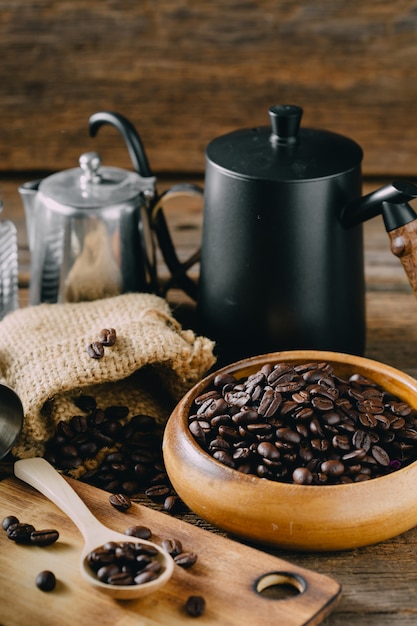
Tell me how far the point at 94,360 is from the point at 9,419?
0.14 meters

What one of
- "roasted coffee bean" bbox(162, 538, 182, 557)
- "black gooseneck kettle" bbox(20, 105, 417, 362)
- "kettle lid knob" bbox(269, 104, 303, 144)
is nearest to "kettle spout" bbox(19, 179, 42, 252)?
"black gooseneck kettle" bbox(20, 105, 417, 362)

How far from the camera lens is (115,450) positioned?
1.23m

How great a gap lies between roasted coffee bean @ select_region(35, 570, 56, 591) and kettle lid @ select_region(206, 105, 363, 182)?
0.60 meters

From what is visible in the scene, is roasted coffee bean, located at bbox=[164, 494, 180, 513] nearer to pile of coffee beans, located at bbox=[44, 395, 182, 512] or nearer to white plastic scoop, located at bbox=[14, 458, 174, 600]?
pile of coffee beans, located at bbox=[44, 395, 182, 512]

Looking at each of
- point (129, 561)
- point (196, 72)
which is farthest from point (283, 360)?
point (196, 72)

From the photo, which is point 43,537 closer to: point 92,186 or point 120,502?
point 120,502

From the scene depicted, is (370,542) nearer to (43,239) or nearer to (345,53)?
(43,239)

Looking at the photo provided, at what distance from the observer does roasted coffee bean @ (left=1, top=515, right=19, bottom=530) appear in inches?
41.9

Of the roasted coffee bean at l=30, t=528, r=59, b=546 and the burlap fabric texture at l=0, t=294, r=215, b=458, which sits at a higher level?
the burlap fabric texture at l=0, t=294, r=215, b=458

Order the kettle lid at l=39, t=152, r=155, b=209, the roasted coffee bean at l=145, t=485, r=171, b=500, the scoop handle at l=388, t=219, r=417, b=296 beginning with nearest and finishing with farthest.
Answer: the roasted coffee bean at l=145, t=485, r=171, b=500, the scoop handle at l=388, t=219, r=417, b=296, the kettle lid at l=39, t=152, r=155, b=209

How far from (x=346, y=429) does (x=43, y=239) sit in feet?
2.17

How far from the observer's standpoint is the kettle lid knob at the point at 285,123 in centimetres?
130

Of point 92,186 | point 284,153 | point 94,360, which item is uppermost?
point 284,153

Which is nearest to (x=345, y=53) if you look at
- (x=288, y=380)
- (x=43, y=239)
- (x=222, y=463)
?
(x=43, y=239)
